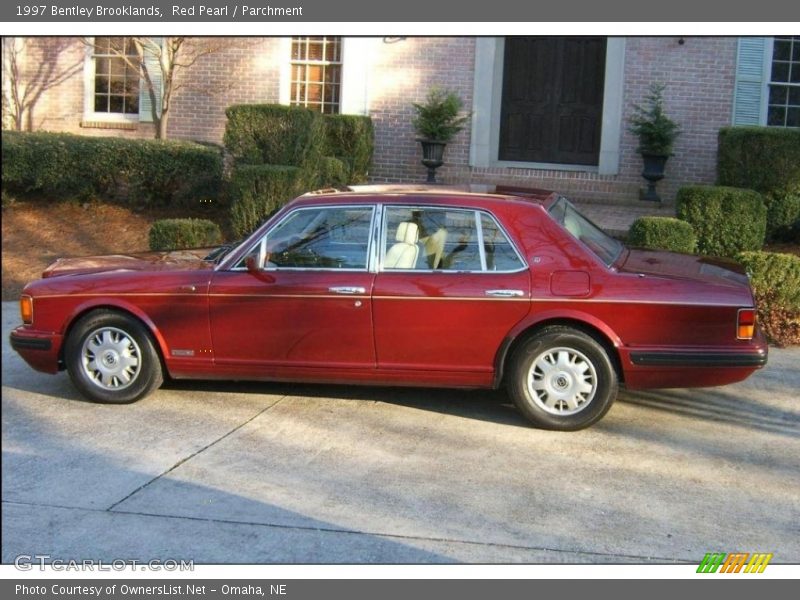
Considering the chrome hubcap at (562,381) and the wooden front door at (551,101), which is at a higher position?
the wooden front door at (551,101)

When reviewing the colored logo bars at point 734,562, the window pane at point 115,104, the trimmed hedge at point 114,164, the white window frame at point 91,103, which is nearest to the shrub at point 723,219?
the trimmed hedge at point 114,164

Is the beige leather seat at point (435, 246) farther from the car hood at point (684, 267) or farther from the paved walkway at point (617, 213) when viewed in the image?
the paved walkway at point (617, 213)

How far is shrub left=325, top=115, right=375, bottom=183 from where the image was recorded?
1473 cm

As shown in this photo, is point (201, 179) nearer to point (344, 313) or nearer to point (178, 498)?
point (344, 313)

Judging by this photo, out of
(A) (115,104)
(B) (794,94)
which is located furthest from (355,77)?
(B) (794,94)

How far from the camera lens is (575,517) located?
17.0 feet

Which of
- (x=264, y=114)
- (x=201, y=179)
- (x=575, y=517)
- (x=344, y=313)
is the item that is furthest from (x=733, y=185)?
(x=575, y=517)

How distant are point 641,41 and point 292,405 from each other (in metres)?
9.61

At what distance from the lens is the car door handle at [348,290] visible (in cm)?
657

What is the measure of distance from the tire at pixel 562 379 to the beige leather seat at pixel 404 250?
3.04 feet

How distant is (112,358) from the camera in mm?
6930

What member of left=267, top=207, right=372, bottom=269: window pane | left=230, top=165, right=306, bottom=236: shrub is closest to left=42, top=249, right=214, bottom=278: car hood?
left=267, top=207, right=372, bottom=269: window pane

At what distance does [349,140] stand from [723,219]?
5.88m

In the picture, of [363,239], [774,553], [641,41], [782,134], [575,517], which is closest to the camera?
[774,553]
